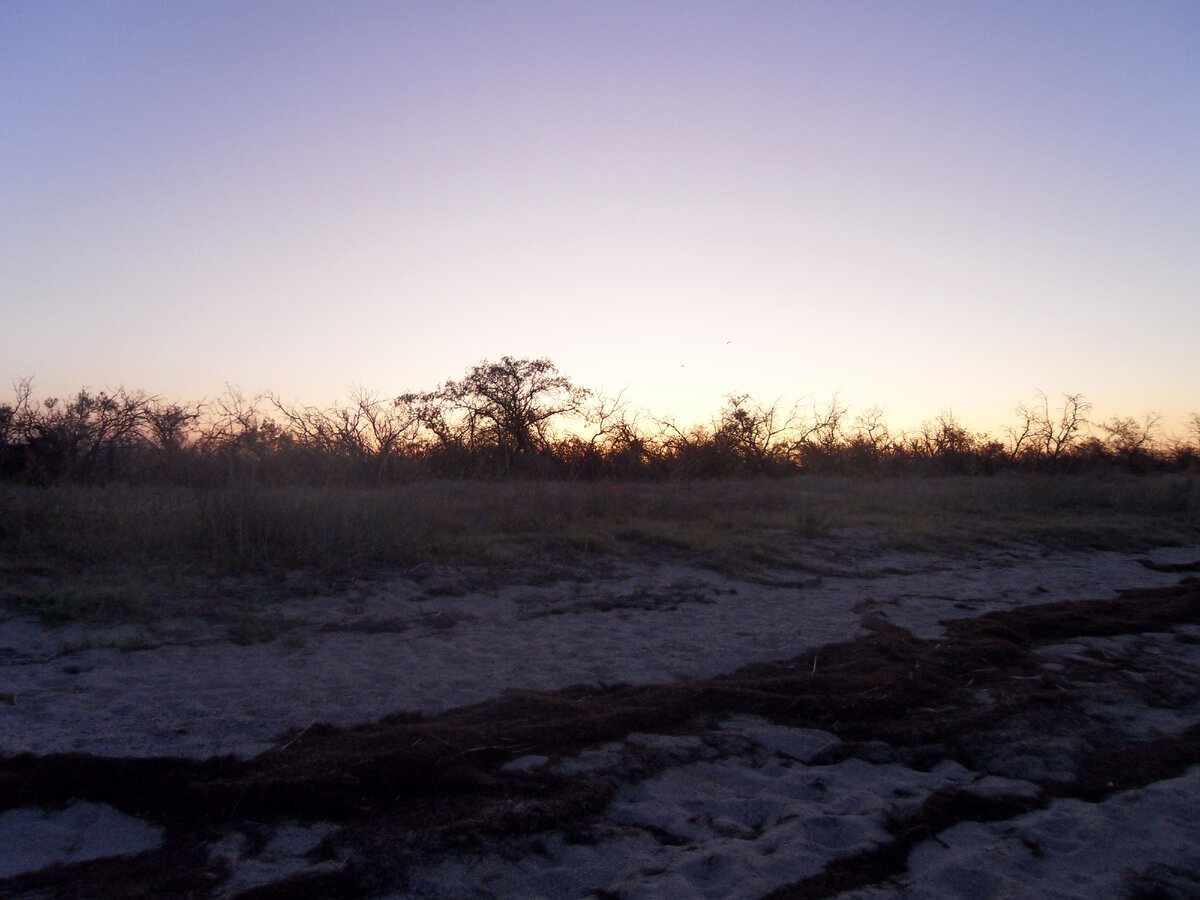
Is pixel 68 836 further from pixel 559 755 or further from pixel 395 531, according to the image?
pixel 395 531

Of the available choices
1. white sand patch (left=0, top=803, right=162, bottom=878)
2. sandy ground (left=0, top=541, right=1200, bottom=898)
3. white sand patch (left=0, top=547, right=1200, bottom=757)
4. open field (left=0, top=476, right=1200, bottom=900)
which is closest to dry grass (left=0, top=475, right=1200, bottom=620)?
open field (left=0, top=476, right=1200, bottom=900)

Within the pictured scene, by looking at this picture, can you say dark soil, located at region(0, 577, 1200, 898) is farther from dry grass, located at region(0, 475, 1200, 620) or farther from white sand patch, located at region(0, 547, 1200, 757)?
dry grass, located at region(0, 475, 1200, 620)

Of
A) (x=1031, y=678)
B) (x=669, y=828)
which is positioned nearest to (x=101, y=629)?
(x=669, y=828)

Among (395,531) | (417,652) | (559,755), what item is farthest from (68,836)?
(395,531)

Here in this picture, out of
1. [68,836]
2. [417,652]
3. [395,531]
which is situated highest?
[395,531]

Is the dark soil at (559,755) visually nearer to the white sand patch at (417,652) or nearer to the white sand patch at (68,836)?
the white sand patch at (68,836)

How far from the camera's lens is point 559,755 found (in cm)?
449

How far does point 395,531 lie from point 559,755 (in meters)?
5.62

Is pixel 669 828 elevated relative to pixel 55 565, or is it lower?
lower

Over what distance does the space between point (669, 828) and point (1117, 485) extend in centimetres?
2418

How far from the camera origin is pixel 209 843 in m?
3.52

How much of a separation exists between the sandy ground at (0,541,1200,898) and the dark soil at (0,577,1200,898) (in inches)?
0.9

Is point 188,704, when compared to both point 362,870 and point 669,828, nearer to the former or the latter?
point 362,870

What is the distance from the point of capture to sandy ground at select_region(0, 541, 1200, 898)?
3.39 meters
